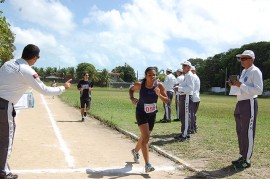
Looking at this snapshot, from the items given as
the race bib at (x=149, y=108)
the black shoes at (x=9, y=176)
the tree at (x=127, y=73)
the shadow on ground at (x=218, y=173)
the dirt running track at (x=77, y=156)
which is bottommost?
the shadow on ground at (x=218, y=173)

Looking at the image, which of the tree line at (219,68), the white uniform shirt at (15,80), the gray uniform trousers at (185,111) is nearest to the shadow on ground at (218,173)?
the gray uniform trousers at (185,111)

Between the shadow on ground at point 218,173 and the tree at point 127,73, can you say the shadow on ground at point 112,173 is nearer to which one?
the shadow on ground at point 218,173

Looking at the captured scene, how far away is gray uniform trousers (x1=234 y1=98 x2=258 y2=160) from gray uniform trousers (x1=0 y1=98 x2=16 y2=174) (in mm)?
4143

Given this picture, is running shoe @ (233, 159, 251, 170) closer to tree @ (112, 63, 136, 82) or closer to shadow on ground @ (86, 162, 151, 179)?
shadow on ground @ (86, 162, 151, 179)

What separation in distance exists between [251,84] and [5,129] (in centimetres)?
438

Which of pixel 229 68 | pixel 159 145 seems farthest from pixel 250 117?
pixel 229 68

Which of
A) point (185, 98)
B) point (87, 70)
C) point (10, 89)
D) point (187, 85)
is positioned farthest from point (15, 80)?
point (87, 70)

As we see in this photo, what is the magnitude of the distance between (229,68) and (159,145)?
89.7 metres

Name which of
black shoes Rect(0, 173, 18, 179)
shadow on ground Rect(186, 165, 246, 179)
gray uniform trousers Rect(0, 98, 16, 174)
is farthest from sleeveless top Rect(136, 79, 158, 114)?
black shoes Rect(0, 173, 18, 179)

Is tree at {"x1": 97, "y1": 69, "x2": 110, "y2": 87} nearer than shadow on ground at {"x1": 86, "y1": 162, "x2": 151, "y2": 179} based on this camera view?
No

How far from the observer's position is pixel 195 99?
1159 cm

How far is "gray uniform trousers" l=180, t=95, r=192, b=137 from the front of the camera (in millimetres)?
9850

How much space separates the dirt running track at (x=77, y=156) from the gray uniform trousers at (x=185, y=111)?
143cm

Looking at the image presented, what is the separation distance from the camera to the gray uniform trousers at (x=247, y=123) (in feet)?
22.7
